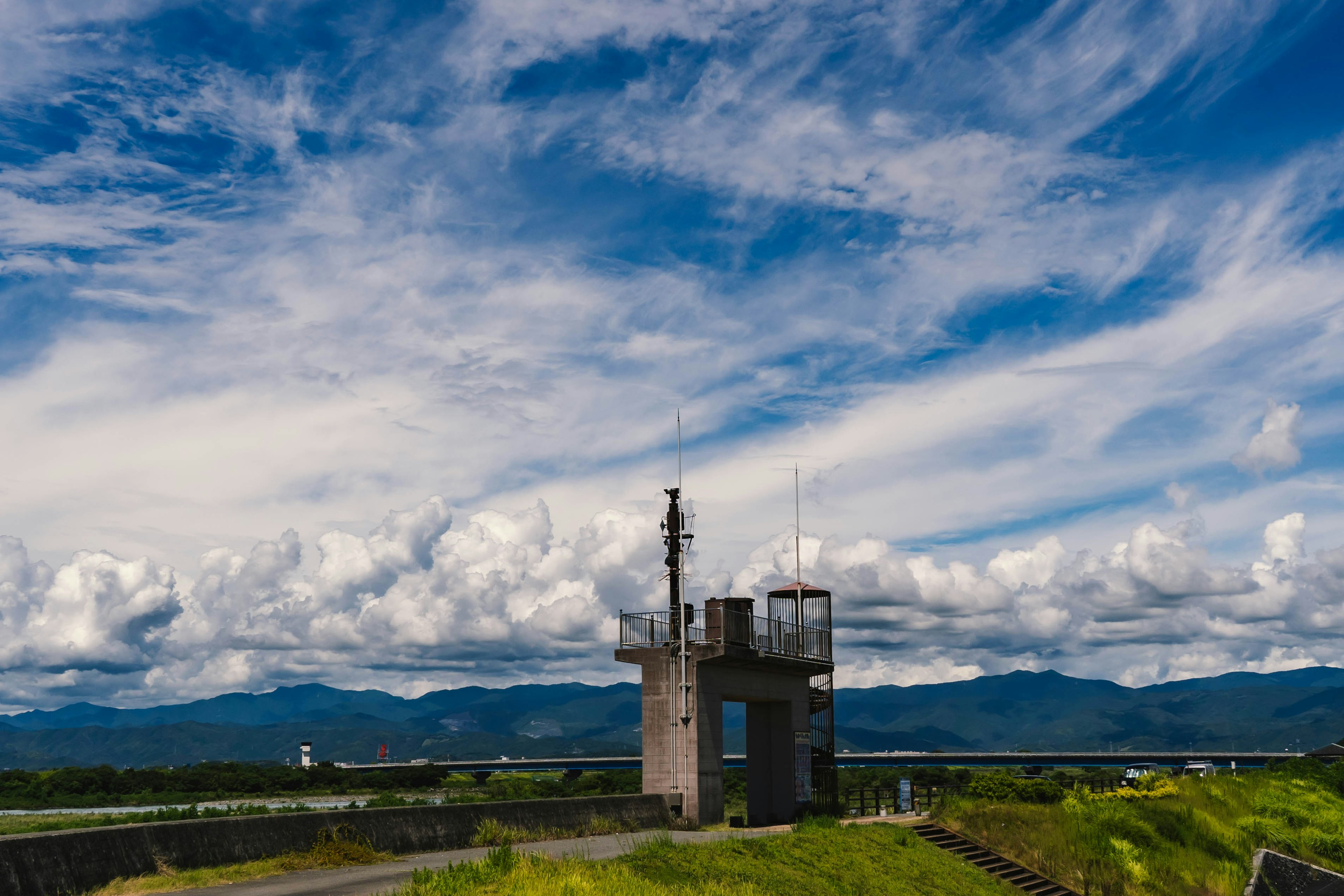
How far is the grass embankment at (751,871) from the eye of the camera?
1555 centimetres

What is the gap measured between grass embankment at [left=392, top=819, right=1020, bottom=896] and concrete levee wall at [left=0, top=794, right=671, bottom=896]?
312 centimetres

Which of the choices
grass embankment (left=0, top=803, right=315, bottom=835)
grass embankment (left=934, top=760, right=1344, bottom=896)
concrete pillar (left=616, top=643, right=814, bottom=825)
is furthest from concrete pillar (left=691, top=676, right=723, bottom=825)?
grass embankment (left=0, top=803, right=315, bottom=835)

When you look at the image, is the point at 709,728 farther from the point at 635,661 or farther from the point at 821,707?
the point at 821,707

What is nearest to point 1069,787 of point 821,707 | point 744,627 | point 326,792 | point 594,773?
point 821,707

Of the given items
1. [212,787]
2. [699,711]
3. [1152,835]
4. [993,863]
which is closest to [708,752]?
[699,711]

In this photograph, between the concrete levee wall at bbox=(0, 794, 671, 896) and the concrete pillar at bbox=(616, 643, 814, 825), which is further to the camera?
the concrete pillar at bbox=(616, 643, 814, 825)

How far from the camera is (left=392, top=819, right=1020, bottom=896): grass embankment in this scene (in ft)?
51.0

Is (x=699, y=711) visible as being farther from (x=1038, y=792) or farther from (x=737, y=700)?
(x=1038, y=792)

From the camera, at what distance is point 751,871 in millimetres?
21172

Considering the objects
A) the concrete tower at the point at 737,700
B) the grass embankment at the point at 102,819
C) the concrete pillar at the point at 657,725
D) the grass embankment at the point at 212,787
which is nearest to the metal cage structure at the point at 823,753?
the concrete tower at the point at 737,700

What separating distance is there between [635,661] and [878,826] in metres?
8.75

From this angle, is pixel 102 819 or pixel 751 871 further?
pixel 102 819

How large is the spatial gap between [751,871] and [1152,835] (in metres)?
21.3

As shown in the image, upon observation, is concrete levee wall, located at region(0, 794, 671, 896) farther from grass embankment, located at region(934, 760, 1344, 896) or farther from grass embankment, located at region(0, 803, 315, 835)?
grass embankment, located at region(934, 760, 1344, 896)
